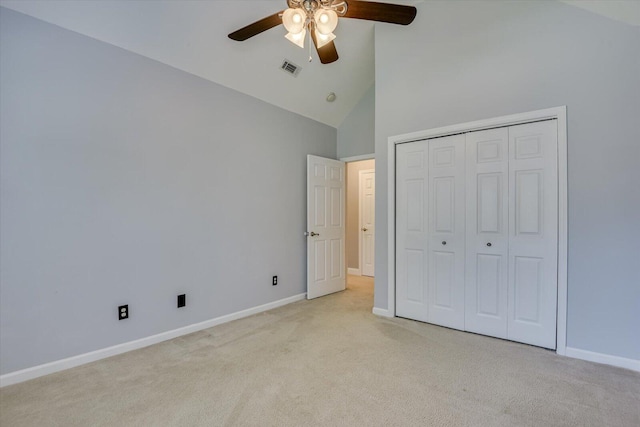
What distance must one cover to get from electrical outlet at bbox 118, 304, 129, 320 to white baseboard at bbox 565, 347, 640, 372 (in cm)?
370

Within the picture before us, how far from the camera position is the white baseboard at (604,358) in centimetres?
222

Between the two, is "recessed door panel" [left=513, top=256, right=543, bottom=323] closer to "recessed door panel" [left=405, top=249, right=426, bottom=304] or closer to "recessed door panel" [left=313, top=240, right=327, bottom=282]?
"recessed door panel" [left=405, top=249, right=426, bottom=304]

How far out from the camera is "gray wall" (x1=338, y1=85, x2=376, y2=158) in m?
4.39

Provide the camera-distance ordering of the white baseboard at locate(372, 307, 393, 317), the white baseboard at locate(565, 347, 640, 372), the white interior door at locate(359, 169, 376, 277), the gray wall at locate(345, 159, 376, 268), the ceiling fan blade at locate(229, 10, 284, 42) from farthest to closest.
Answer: the gray wall at locate(345, 159, 376, 268) → the white interior door at locate(359, 169, 376, 277) → the white baseboard at locate(372, 307, 393, 317) → the white baseboard at locate(565, 347, 640, 372) → the ceiling fan blade at locate(229, 10, 284, 42)

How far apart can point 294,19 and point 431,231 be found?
236 centimetres

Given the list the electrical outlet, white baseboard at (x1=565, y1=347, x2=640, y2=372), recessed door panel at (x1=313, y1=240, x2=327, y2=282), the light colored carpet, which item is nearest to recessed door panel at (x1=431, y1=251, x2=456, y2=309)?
the light colored carpet

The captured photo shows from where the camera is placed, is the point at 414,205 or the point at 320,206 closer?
the point at 414,205

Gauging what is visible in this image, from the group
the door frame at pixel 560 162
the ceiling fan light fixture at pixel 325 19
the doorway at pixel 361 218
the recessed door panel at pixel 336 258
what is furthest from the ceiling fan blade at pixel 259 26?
the doorway at pixel 361 218

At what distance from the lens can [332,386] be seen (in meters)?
2.03

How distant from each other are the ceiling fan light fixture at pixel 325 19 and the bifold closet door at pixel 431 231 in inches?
69.8

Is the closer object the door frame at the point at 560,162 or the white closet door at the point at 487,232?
the door frame at the point at 560,162

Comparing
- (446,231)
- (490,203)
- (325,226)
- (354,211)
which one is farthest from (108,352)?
(354,211)

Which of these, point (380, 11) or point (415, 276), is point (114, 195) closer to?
point (380, 11)

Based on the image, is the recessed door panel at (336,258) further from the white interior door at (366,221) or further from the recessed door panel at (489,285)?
the recessed door panel at (489,285)
